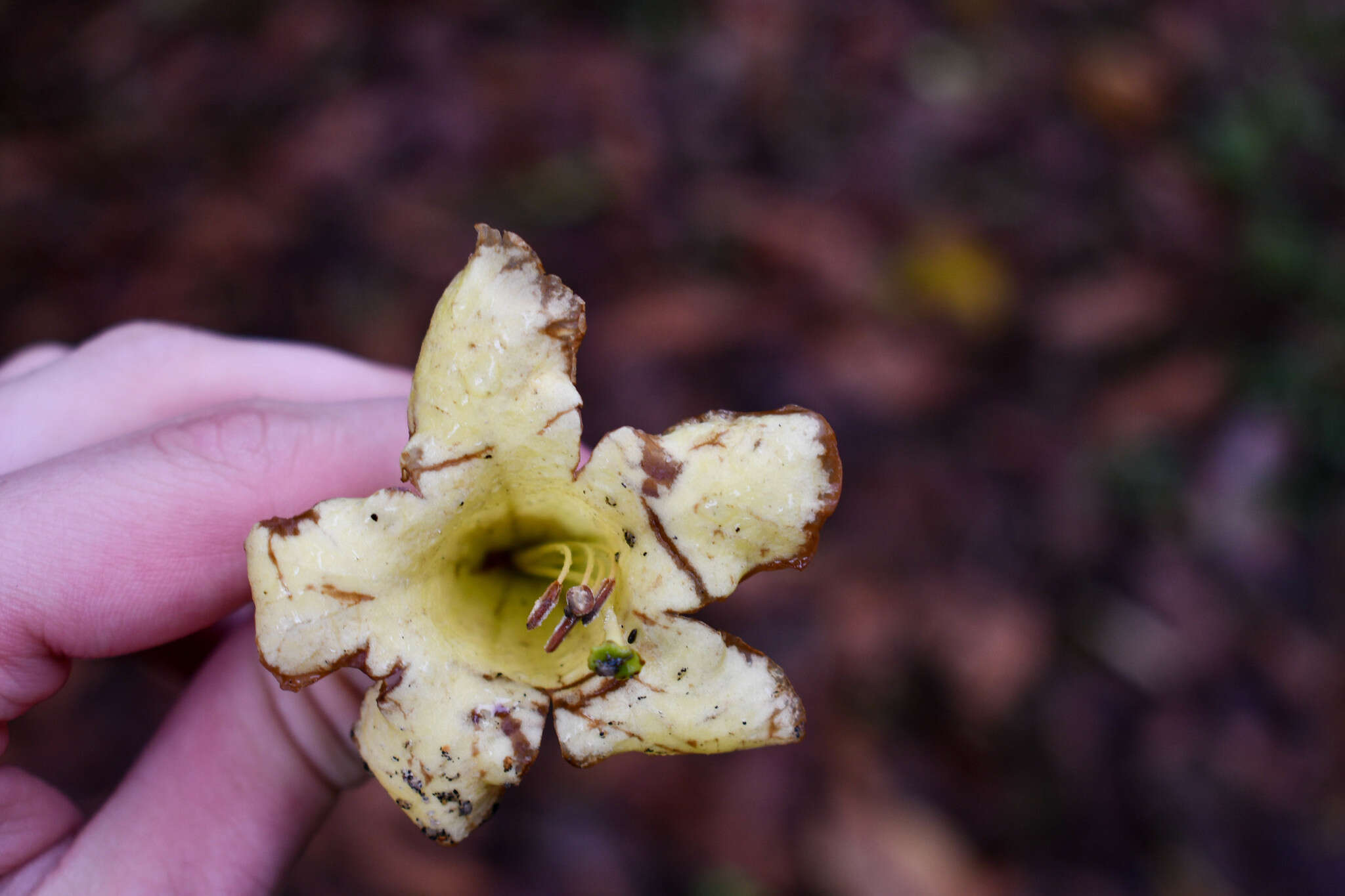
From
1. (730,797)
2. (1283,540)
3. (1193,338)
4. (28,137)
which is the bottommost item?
(730,797)

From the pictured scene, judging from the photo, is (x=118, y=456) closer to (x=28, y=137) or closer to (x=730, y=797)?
(x=730, y=797)

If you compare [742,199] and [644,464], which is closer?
[644,464]

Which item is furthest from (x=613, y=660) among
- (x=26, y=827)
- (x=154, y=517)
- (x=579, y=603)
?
(x=26, y=827)

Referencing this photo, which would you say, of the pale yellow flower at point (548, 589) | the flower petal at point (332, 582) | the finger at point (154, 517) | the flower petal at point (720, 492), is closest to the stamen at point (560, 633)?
the pale yellow flower at point (548, 589)

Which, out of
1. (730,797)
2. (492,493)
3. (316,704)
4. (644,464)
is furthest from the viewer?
(730,797)

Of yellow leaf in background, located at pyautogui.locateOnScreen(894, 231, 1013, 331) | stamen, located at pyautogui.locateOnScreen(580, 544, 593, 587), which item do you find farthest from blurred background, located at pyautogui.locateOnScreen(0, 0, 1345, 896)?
stamen, located at pyautogui.locateOnScreen(580, 544, 593, 587)

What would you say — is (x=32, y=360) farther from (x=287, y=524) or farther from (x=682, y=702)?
(x=682, y=702)

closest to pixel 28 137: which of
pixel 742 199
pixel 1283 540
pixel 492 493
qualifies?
pixel 742 199
